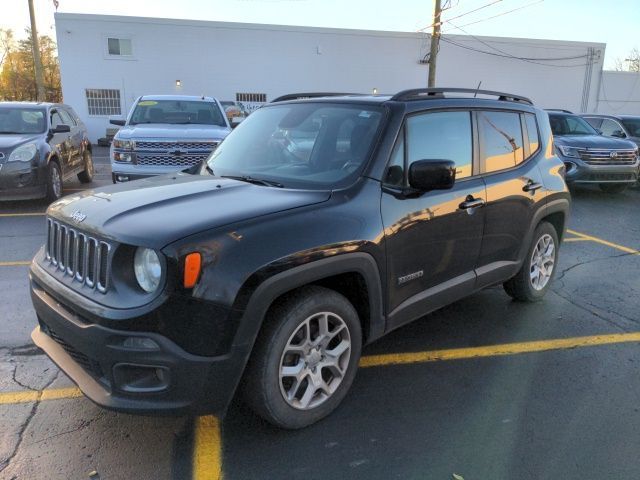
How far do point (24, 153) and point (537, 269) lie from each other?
7.73 metres

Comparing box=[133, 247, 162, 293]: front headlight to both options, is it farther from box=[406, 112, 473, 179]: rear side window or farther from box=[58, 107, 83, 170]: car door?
box=[58, 107, 83, 170]: car door

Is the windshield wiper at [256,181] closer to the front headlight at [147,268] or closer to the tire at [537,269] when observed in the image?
the front headlight at [147,268]

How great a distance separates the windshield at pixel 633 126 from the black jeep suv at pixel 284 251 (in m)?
11.5

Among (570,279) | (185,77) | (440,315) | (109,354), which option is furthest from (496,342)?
(185,77)

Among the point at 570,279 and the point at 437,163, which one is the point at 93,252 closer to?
the point at 437,163

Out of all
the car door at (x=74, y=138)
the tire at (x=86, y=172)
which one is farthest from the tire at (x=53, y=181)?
the tire at (x=86, y=172)

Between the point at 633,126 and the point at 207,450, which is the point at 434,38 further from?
the point at 207,450

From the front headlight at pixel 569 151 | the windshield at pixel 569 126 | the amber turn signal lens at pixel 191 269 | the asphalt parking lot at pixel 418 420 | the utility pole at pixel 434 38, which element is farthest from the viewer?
the utility pole at pixel 434 38

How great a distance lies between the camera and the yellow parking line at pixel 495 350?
3797 mm

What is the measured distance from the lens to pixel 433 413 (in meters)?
3.13

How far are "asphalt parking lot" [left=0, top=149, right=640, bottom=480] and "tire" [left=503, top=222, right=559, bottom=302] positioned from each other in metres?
0.29

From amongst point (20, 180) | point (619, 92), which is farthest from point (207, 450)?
point (619, 92)

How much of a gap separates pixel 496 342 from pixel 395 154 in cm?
179

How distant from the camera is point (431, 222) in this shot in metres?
3.38
